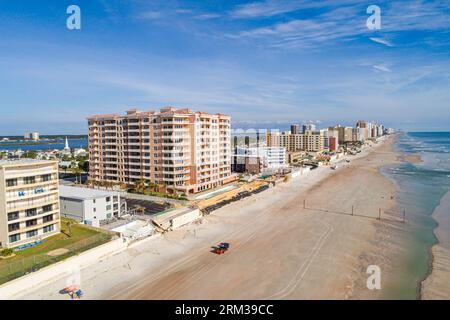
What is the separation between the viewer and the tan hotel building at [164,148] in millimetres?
59031

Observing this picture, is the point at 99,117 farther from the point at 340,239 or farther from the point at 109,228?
the point at 340,239

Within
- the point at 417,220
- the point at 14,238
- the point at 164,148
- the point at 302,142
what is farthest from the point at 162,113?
the point at 302,142

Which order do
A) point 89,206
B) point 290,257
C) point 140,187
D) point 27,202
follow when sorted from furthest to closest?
1. point 140,187
2. point 89,206
3. point 290,257
4. point 27,202

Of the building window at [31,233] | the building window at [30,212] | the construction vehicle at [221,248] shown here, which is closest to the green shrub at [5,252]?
the building window at [31,233]

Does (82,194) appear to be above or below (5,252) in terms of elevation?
above

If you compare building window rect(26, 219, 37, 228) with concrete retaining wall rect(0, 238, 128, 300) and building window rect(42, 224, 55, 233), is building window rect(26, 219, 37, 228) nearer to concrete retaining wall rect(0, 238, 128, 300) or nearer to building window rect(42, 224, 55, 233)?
building window rect(42, 224, 55, 233)

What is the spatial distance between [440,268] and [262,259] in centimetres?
1742

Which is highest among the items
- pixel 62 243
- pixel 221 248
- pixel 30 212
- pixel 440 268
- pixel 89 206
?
pixel 30 212

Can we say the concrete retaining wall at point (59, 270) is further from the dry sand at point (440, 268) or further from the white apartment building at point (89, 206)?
the dry sand at point (440, 268)

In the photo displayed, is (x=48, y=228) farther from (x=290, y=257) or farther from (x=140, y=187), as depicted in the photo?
(x=290, y=257)

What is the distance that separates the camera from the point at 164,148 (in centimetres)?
5947

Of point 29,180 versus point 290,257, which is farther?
point 290,257

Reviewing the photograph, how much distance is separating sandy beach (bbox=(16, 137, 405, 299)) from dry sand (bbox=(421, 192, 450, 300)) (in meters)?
Result: 3.04
